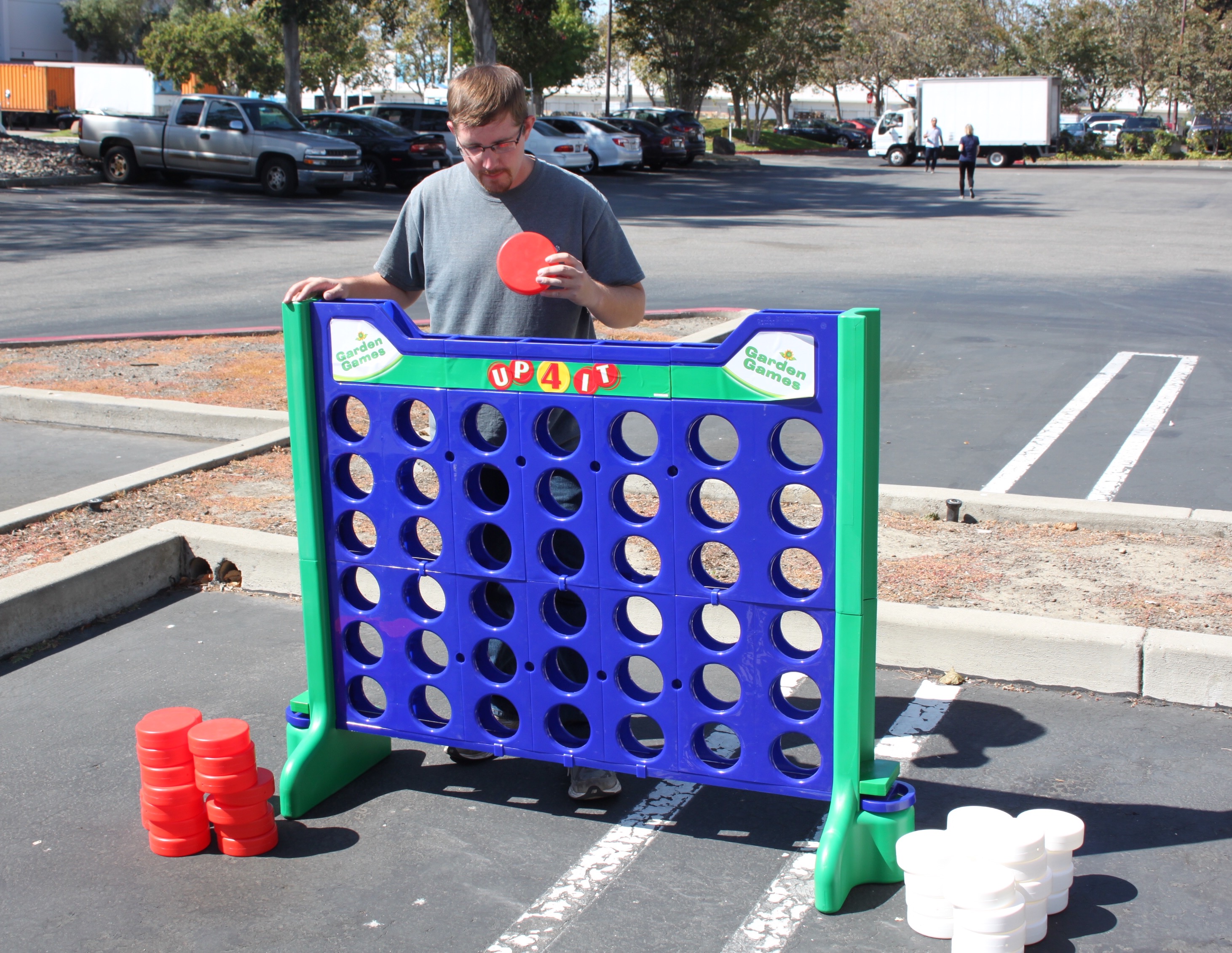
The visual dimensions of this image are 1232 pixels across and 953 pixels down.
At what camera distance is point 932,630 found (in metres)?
4.26

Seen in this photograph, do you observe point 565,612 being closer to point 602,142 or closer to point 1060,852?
point 1060,852

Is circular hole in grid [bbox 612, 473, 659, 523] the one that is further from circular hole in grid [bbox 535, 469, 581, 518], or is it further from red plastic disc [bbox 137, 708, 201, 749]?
red plastic disc [bbox 137, 708, 201, 749]

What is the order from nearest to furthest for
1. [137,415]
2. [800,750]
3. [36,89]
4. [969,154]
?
[800,750], [137,415], [969,154], [36,89]

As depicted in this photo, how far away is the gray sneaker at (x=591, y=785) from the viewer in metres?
3.51

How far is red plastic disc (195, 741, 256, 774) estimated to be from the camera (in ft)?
10.4

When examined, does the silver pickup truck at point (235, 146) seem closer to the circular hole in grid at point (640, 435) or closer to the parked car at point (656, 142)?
the parked car at point (656, 142)

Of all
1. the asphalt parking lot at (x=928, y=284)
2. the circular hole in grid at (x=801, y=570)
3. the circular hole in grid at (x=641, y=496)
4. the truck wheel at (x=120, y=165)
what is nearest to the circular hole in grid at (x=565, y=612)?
the circular hole in grid at (x=801, y=570)

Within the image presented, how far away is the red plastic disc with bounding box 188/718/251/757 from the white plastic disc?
1806 mm

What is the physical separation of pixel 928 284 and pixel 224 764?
41.1ft

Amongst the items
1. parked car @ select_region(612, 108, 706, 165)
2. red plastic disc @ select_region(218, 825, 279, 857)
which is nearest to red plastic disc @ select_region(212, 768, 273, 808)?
red plastic disc @ select_region(218, 825, 279, 857)

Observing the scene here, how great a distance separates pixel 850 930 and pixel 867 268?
13.6 m

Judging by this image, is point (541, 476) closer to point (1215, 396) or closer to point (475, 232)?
point (475, 232)

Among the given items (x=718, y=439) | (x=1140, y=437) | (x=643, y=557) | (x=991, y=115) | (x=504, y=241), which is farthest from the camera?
(x=991, y=115)

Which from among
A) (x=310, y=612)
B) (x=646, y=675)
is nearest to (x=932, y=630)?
(x=646, y=675)
